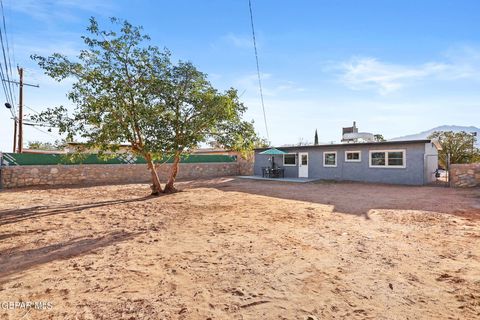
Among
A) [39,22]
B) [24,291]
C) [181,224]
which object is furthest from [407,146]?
[39,22]

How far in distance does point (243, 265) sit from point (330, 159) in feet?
49.2

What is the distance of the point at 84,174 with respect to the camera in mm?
15305

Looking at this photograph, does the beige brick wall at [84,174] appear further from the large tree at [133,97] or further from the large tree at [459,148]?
the large tree at [459,148]

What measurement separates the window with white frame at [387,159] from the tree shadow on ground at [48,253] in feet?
47.6

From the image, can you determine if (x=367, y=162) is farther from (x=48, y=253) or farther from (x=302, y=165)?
(x=48, y=253)

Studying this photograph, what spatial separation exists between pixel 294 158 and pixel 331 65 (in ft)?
27.3

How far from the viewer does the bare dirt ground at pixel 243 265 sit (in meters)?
2.65

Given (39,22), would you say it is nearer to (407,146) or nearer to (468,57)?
(468,57)

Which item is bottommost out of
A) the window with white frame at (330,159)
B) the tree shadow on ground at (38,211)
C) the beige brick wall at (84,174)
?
the tree shadow on ground at (38,211)

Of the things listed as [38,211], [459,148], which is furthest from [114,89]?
[459,148]

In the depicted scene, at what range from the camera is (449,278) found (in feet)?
10.7

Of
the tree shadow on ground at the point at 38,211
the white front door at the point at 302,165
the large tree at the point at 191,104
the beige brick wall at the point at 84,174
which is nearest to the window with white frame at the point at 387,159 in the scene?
the white front door at the point at 302,165

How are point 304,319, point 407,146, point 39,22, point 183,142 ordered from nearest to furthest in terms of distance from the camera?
point 304,319 < point 39,22 < point 183,142 < point 407,146

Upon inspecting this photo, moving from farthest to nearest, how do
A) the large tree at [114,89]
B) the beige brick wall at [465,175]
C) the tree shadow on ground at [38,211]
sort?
the beige brick wall at [465,175] → the large tree at [114,89] → the tree shadow on ground at [38,211]
